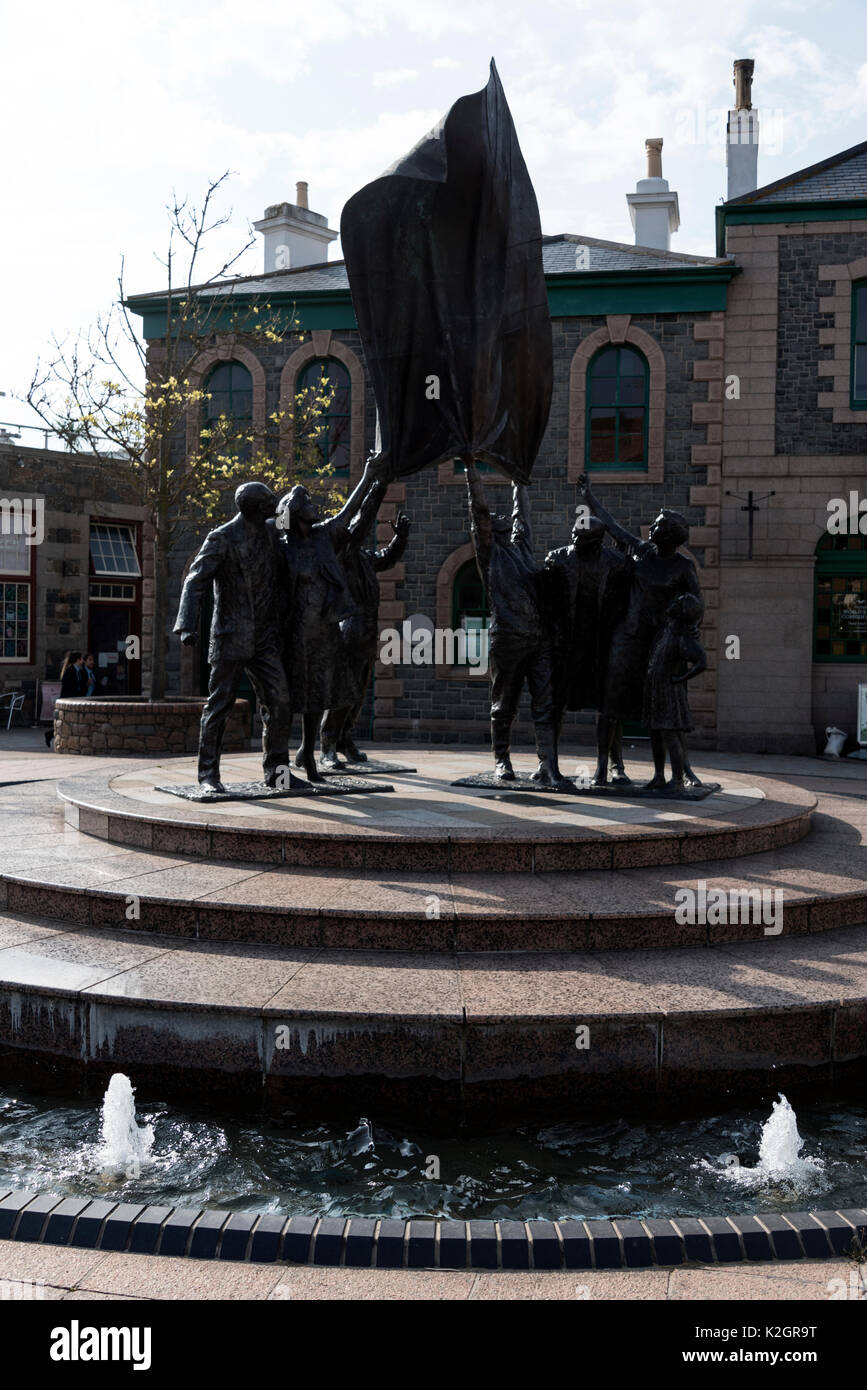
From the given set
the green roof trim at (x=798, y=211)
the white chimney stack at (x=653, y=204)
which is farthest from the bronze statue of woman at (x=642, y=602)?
the white chimney stack at (x=653, y=204)

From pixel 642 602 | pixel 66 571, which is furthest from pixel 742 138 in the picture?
pixel 642 602

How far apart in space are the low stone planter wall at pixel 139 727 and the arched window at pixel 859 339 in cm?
1209

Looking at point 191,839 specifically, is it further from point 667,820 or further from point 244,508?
point 667,820

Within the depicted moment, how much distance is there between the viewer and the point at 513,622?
945 cm

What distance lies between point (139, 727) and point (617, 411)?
409 inches

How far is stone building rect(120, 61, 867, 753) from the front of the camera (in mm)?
19969

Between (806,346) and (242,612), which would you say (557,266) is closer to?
(806,346)

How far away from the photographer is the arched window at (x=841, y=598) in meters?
20.2

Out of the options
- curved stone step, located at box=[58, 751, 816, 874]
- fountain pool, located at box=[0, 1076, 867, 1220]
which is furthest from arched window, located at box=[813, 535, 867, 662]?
fountain pool, located at box=[0, 1076, 867, 1220]

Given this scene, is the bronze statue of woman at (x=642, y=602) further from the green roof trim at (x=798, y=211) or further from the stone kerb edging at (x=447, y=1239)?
the green roof trim at (x=798, y=211)

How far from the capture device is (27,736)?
71.3 ft

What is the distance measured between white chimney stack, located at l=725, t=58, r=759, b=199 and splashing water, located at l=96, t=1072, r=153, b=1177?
23020 mm
